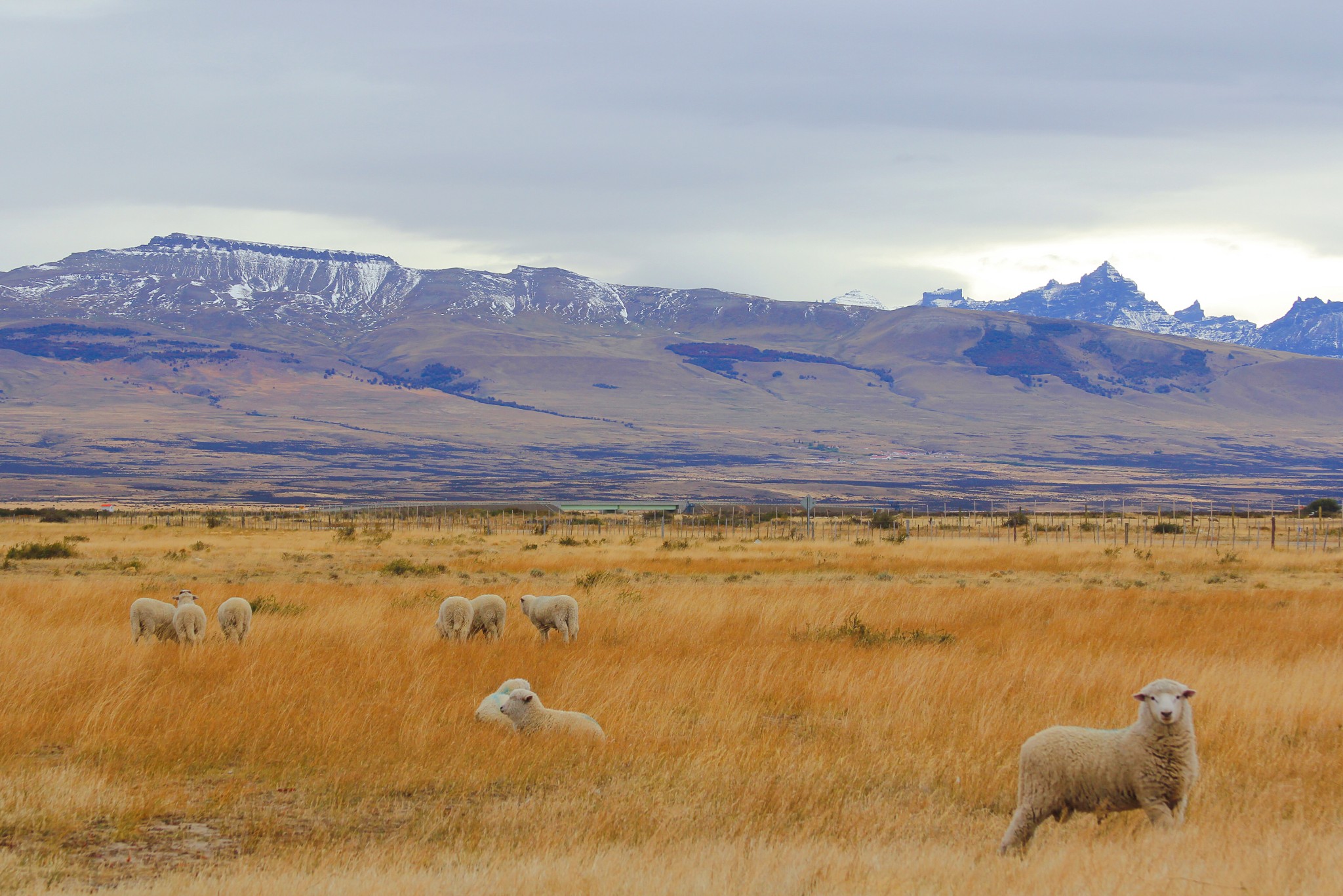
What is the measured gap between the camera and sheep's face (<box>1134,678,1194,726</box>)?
7.21 m

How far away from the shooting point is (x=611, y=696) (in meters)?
11.5

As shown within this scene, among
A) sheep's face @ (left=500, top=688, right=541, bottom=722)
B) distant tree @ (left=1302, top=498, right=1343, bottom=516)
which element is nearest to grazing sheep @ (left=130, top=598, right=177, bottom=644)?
sheep's face @ (left=500, top=688, right=541, bottom=722)

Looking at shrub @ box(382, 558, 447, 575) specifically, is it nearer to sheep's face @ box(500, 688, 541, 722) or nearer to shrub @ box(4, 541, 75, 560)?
shrub @ box(4, 541, 75, 560)

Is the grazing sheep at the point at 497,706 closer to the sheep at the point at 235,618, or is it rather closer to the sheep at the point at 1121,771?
the sheep at the point at 1121,771

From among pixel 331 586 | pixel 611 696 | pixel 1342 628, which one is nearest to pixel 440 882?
pixel 611 696

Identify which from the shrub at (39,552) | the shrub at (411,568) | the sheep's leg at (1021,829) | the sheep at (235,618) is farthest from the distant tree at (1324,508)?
the sheep's leg at (1021,829)

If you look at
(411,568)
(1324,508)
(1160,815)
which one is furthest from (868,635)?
(1324,508)

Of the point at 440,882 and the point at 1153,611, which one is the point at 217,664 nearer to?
the point at 440,882

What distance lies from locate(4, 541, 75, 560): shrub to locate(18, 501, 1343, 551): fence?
63.0ft

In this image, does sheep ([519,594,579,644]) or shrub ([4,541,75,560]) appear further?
shrub ([4,541,75,560])

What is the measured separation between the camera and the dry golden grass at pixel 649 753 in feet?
22.4

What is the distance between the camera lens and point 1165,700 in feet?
23.8

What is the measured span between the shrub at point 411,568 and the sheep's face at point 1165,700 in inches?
954

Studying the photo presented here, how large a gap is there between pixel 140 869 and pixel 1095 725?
26.4ft
